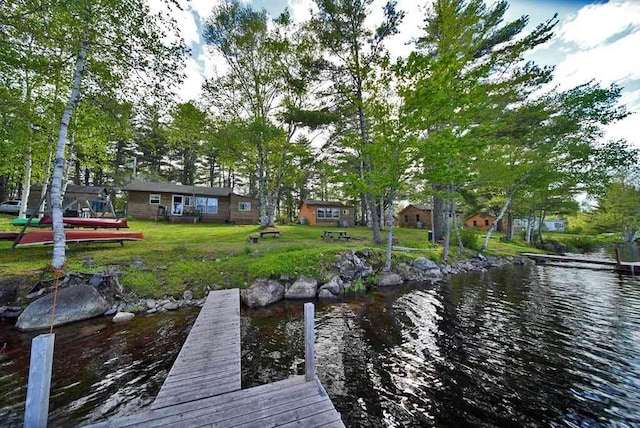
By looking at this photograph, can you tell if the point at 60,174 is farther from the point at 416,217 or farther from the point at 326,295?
the point at 416,217

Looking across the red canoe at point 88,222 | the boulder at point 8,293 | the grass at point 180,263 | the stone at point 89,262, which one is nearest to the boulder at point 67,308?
the grass at point 180,263

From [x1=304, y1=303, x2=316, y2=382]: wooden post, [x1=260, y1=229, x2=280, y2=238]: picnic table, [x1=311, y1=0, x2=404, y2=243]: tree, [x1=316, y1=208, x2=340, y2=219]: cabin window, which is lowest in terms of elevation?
[x1=304, y1=303, x2=316, y2=382]: wooden post

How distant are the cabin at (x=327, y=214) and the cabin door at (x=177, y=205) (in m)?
13.7

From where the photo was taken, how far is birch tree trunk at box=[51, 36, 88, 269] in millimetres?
7461

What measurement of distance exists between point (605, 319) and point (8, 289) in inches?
662

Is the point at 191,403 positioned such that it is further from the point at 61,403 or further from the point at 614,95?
the point at 614,95

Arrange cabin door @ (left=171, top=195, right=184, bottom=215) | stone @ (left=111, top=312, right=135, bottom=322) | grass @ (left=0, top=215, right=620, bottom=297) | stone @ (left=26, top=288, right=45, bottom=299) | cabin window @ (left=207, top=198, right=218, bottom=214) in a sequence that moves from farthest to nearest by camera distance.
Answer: cabin window @ (left=207, top=198, right=218, bottom=214) → cabin door @ (left=171, top=195, right=184, bottom=215) → grass @ (left=0, top=215, right=620, bottom=297) → stone @ (left=26, top=288, right=45, bottom=299) → stone @ (left=111, top=312, right=135, bottom=322)

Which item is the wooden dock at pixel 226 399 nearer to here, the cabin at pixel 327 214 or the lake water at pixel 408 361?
the lake water at pixel 408 361

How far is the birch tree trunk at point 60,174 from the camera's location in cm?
746

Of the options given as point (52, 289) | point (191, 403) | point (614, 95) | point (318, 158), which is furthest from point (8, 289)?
point (614, 95)

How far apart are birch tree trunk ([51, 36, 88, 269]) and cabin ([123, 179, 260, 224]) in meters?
15.8

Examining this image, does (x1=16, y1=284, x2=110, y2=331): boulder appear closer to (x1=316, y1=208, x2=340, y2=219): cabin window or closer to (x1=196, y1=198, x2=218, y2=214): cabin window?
(x1=196, y1=198, x2=218, y2=214): cabin window

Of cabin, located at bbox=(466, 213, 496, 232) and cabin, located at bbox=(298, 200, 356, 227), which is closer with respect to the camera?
cabin, located at bbox=(298, 200, 356, 227)

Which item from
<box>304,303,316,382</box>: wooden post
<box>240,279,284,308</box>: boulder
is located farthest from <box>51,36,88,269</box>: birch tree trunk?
<box>304,303,316,382</box>: wooden post
